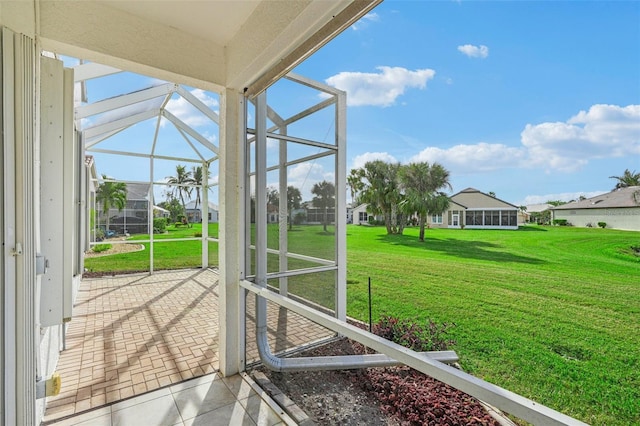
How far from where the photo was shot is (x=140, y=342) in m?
3.08

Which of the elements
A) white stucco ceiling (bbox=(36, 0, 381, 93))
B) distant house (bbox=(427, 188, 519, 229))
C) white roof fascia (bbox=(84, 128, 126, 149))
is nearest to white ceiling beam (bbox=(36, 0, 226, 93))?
white stucco ceiling (bbox=(36, 0, 381, 93))

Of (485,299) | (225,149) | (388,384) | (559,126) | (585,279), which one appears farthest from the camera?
(485,299)

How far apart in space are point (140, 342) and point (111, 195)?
5.82 meters

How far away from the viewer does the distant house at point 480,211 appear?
23.8 ft

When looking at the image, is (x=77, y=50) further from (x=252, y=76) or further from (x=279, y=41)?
(x=279, y=41)

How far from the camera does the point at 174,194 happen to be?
26.4 feet

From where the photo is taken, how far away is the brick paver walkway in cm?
222

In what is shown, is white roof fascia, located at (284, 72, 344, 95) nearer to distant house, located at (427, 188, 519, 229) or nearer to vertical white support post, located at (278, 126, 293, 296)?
vertical white support post, located at (278, 126, 293, 296)

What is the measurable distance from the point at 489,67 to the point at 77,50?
5685mm

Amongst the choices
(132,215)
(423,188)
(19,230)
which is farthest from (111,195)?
(423,188)

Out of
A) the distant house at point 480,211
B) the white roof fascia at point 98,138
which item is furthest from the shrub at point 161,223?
the distant house at point 480,211

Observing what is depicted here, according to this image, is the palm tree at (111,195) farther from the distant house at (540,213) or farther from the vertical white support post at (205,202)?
the distant house at (540,213)

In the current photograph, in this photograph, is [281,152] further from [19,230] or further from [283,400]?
[283,400]

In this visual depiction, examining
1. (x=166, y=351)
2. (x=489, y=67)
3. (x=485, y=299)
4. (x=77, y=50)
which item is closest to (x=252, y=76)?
(x=77, y=50)
